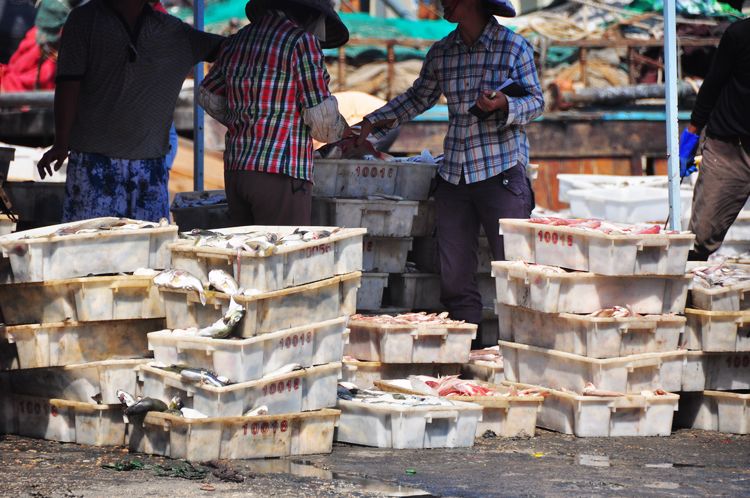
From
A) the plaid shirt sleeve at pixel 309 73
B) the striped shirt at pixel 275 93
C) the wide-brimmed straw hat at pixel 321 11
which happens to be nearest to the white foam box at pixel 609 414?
the striped shirt at pixel 275 93

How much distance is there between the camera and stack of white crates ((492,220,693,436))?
7.64 metres

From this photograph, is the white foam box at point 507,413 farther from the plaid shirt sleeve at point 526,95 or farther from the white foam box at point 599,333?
the plaid shirt sleeve at point 526,95

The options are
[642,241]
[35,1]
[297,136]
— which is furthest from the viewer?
[35,1]

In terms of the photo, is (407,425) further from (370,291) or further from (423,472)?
(370,291)

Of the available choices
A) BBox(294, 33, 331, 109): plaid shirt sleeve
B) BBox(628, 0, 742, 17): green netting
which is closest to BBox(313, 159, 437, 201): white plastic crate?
BBox(294, 33, 331, 109): plaid shirt sleeve

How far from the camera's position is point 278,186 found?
834 centimetres

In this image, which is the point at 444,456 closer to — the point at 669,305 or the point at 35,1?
the point at 669,305

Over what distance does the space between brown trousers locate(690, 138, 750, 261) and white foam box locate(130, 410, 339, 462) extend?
3852mm

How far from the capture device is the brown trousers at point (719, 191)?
376 inches

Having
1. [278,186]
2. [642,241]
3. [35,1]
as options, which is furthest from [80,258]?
[35,1]

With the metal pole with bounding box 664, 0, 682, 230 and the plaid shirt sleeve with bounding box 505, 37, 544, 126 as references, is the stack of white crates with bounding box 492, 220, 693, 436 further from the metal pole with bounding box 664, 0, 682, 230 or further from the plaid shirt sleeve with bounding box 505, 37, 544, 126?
the metal pole with bounding box 664, 0, 682, 230

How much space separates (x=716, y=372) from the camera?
8172mm

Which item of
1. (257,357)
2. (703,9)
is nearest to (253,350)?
(257,357)

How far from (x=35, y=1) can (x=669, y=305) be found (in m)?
11.4
